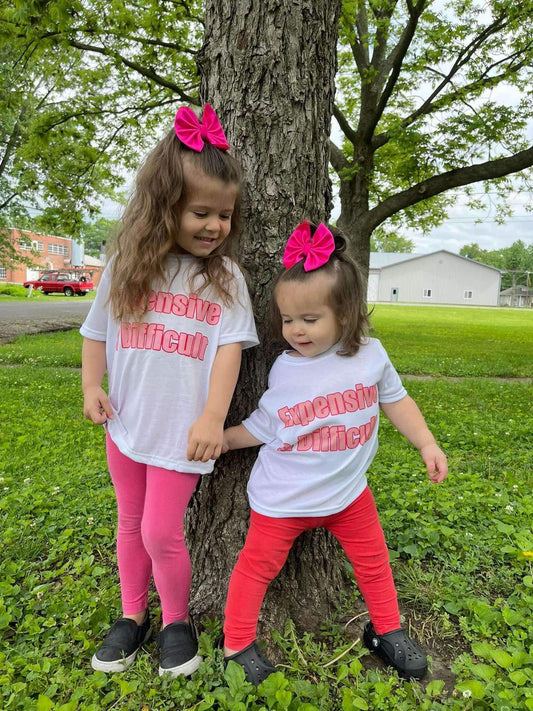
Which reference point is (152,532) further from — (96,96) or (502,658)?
(96,96)

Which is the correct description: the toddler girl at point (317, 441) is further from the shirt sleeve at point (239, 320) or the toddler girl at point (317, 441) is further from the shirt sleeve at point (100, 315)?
the shirt sleeve at point (100, 315)

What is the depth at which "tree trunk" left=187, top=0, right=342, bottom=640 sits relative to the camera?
78.4 inches

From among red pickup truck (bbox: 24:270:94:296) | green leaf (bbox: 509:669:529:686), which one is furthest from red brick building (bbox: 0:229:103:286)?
green leaf (bbox: 509:669:529:686)

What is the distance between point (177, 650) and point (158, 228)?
145 centimetres

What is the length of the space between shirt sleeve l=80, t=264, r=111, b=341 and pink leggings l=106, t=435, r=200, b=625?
0.38 m

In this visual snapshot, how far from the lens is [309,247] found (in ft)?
5.88

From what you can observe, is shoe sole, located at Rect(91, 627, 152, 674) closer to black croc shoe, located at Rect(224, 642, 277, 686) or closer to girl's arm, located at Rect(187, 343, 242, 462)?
black croc shoe, located at Rect(224, 642, 277, 686)

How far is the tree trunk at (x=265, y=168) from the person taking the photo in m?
1.99

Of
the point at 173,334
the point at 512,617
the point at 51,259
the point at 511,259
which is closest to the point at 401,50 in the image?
the point at 173,334

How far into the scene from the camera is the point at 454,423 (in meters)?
4.96

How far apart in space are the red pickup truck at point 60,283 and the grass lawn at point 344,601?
113 ft

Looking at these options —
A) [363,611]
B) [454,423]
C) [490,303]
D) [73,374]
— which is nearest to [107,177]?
[73,374]

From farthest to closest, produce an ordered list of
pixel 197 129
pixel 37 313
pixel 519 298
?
pixel 519 298 < pixel 37 313 < pixel 197 129

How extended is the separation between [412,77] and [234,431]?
1181cm
